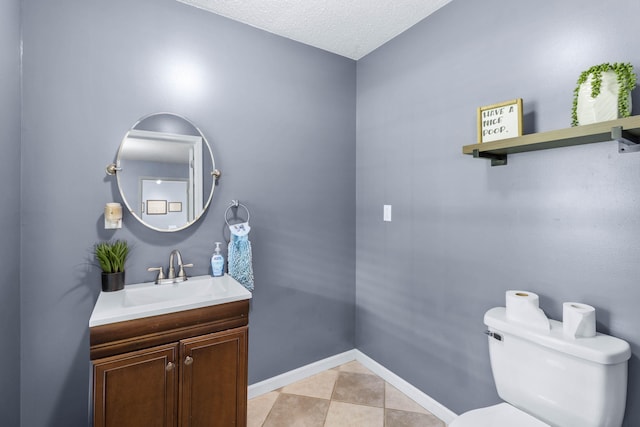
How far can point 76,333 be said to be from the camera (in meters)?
1.62

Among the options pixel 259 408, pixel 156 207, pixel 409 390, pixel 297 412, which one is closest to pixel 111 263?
pixel 156 207

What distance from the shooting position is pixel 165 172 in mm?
1834

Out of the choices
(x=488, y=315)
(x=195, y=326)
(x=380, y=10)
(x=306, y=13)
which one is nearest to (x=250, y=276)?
(x=195, y=326)

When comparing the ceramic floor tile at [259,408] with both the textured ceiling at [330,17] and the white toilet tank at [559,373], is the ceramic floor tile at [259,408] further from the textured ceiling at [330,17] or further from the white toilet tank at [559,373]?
the textured ceiling at [330,17]

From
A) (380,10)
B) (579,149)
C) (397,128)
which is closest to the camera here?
(579,149)

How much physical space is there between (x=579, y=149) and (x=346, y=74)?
5.71ft

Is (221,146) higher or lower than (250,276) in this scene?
higher

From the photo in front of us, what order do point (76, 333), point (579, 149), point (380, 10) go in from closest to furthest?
point (579, 149), point (76, 333), point (380, 10)

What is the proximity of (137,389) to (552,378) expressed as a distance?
1.70 meters

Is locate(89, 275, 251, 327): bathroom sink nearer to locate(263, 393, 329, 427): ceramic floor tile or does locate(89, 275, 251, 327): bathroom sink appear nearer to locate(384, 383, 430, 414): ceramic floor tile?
locate(263, 393, 329, 427): ceramic floor tile

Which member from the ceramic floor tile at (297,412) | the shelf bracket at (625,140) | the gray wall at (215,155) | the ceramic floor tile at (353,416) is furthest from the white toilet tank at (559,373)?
the gray wall at (215,155)

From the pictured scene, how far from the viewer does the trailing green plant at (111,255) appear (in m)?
1.62

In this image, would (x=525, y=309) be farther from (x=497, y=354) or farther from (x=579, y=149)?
(x=579, y=149)

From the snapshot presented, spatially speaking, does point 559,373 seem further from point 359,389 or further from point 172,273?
point 172,273
